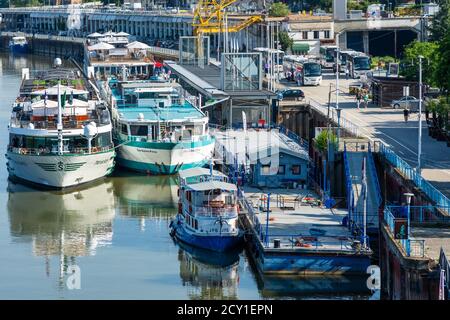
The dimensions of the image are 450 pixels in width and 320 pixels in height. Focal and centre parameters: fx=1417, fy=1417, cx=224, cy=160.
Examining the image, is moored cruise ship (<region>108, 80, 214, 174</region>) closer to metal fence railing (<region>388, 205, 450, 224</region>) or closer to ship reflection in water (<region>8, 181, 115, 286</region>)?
ship reflection in water (<region>8, 181, 115, 286</region>)

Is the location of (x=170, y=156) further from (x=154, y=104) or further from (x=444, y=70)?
(x=444, y=70)

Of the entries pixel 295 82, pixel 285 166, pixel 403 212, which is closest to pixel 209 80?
pixel 295 82

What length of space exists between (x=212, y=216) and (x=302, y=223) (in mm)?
2691

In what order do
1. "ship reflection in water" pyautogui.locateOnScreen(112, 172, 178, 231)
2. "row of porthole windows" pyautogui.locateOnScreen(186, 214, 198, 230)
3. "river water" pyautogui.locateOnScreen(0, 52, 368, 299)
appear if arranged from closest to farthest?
"river water" pyautogui.locateOnScreen(0, 52, 368, 299)
"row of porthole windows" pyautogui.locateOnScreen(186, 214, 198, 230)
"ship reflection in water" pyautogui.locateOnScreen(112, 172, 178, 231)

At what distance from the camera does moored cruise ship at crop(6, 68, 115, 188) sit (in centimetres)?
5425

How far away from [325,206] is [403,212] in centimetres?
670

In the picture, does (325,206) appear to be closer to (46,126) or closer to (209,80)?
(46,126)

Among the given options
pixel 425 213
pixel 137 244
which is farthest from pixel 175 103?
pixel 425 213

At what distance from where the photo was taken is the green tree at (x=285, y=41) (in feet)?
323

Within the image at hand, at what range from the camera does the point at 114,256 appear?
136 ft

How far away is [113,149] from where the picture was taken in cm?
5750

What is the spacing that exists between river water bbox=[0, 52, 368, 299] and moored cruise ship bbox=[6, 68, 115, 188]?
71 centimetres

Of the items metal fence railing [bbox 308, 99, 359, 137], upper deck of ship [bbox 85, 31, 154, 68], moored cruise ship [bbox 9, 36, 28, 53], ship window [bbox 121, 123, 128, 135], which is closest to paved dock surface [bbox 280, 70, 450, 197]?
metal fence railing [bbox 308, 99, 359, 137]
